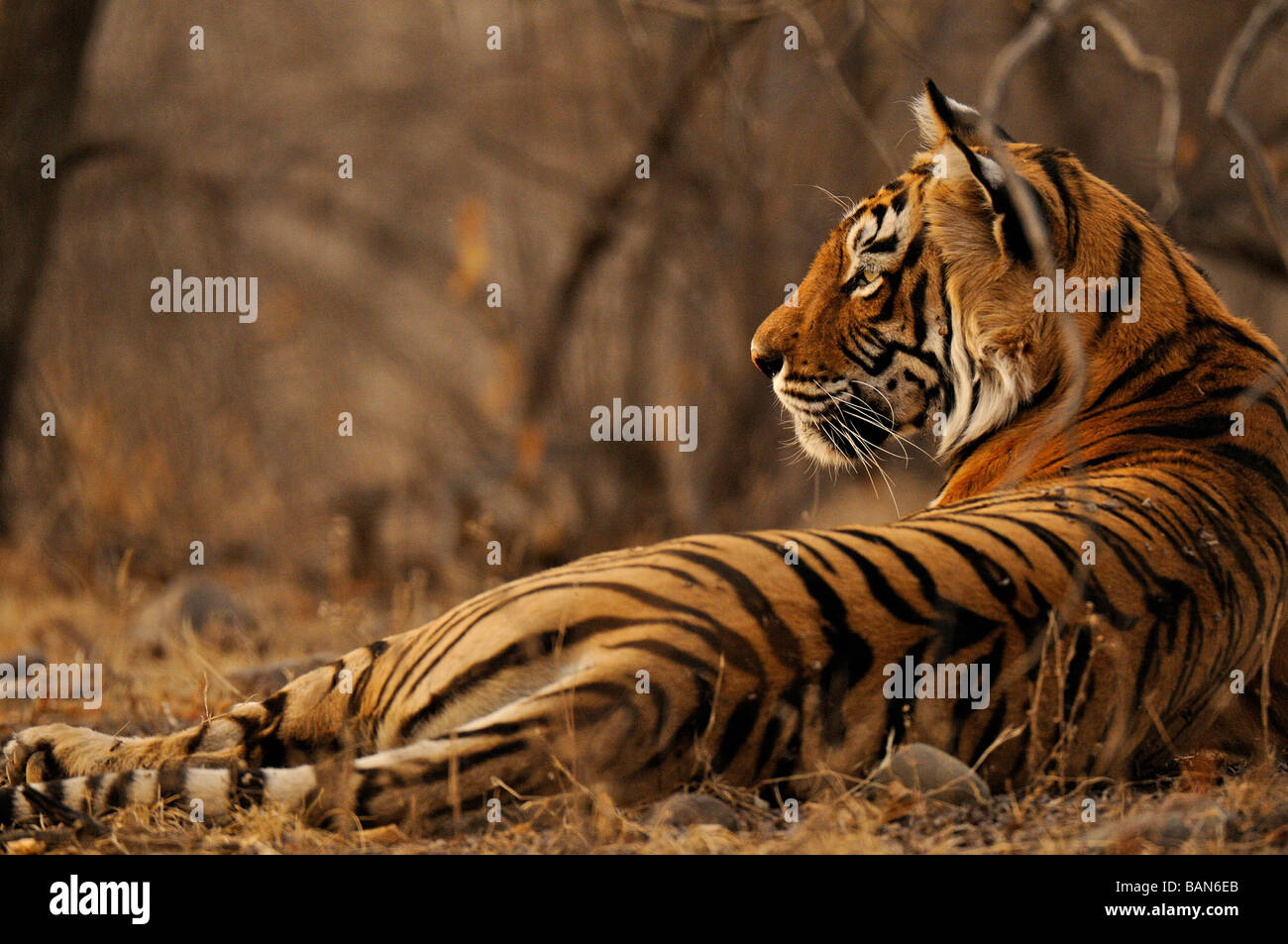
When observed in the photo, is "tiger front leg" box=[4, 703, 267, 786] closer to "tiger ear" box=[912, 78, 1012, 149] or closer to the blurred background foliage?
"tiger ear" box=[912, 78, 1012, 149]

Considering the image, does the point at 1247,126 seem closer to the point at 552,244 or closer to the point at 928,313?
the point at 928,313

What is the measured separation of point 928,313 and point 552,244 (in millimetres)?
7402

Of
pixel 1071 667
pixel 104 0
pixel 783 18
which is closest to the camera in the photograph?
pixel 1071 667

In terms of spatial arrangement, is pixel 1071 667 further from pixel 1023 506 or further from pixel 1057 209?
pixel 1057 209

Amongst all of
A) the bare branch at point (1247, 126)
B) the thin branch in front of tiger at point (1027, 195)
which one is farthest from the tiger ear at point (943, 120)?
the bare branch at point (1247, 126)

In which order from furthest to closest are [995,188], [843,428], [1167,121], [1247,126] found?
[843,428] < [1167,121] < [995,188] < [1247,126]

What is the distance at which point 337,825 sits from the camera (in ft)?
9.14

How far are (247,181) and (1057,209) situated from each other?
25.4ft

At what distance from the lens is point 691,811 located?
276cm

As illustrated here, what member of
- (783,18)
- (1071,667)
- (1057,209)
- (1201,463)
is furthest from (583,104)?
(1071,667)

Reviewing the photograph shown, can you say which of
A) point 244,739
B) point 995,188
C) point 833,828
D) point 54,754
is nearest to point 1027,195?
point 995,188

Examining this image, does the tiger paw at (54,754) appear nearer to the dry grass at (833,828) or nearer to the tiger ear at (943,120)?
the dry grass at (833,828)
